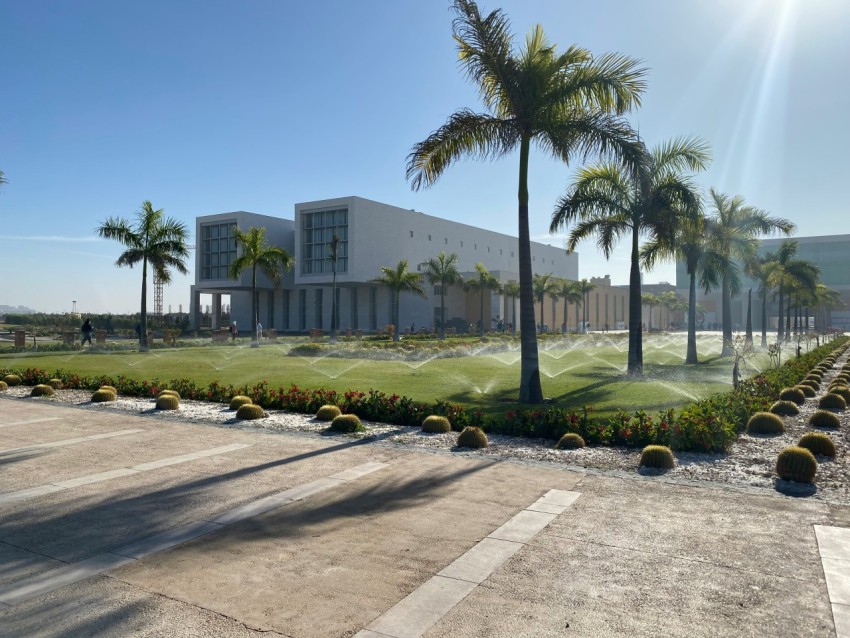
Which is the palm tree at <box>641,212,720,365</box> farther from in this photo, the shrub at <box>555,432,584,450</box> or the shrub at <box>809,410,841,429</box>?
the shrub at <box>555,432,584,450</box>

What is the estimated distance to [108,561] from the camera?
5.20 m

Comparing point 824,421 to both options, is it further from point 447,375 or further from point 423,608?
point 447,375

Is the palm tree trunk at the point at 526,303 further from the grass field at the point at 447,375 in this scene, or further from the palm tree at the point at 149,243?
the palm tree at the point at 149,243

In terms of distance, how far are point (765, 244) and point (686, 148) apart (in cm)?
9009

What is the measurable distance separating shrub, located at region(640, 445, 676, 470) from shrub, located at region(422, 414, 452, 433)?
12.0ft

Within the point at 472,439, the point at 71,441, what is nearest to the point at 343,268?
the point at 71,441

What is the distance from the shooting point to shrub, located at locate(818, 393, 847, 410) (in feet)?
48.6

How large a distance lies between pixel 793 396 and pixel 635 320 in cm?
666

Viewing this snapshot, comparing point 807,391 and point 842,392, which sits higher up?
point 842,392

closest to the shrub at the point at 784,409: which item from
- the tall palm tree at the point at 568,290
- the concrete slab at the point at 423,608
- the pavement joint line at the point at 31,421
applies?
the concrete slab at the point at 423,608

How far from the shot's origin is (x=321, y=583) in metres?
4.79

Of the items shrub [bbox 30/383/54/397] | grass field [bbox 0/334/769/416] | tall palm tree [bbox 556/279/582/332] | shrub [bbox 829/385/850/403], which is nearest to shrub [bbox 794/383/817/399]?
shrub [bbox 829/385/850/403]

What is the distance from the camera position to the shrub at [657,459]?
8.47 meters

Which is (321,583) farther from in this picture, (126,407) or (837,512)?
(126,407)
